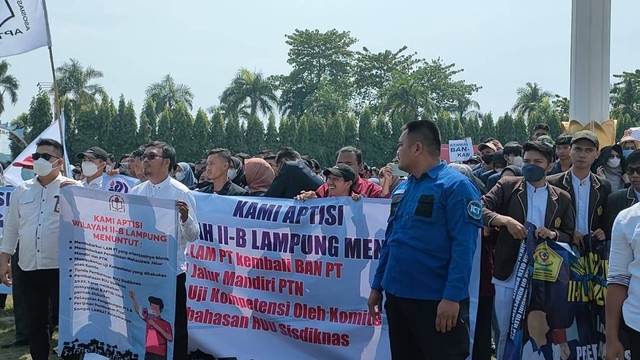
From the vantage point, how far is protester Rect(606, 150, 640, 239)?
441 centimetres

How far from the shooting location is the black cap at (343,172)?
18.3 ft

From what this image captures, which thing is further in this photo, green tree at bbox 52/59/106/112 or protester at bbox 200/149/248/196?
green tree at bbox 52/59/106/112

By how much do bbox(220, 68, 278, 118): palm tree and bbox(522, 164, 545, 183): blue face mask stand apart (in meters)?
61.3

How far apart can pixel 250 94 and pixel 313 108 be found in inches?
345

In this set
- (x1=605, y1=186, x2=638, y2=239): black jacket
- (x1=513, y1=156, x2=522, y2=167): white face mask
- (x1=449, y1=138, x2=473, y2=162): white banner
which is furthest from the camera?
(x1=449, y1=138, x2=473, y2=162): white banner

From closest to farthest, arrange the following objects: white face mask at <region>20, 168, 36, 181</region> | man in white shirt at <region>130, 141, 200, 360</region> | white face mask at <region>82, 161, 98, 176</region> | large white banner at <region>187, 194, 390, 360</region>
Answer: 1. man in white shirt at <region>130, 141, 200, 360</region>
2. large white banner at <region>187, 194, 390, 360</region>
3. white face mask at <region>82, 161, 98, 176</region>
4. white face mask at <region>20, 168, 36, 181</region>

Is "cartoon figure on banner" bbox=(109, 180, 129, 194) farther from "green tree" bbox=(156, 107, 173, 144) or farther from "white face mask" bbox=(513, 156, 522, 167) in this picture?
"green tree" bbox=(156, 107, 173, 144)

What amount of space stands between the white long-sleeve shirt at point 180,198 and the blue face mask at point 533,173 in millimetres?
2437

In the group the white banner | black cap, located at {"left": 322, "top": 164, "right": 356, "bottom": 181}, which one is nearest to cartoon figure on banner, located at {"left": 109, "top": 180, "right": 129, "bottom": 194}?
black cap, located at {"left": 322, "top": 164, "right": 356, "bottom": 181}

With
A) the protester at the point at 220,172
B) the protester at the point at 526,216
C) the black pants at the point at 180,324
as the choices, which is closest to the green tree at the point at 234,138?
the protester at the point at 220,172

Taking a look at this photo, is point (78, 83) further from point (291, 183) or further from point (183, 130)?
point (291, 183)

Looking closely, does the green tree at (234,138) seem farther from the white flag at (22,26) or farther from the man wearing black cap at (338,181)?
the man wearing black cap at (338,181)

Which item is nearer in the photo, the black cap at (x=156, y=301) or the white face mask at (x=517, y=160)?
the black cap at (x=156, y=301)

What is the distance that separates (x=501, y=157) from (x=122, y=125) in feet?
151
